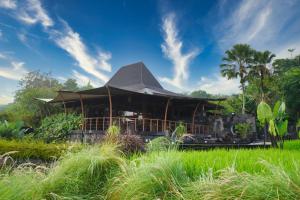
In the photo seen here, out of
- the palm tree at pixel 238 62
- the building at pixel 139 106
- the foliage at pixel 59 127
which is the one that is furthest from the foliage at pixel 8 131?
the palm tree at pixel 238 62

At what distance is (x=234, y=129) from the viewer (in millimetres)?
22500

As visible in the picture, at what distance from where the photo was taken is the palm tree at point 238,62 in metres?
33.6

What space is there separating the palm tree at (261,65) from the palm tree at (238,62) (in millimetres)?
638

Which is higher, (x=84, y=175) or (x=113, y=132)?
(x=113, y=132)

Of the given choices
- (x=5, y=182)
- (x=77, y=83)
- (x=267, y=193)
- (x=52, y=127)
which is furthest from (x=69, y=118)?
(x=77, y=83)

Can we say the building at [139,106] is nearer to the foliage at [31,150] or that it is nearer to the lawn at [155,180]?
the foliage at [31,150]

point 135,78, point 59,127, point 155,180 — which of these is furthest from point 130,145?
point 135,78

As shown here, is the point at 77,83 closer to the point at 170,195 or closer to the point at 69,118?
the point at 69,118

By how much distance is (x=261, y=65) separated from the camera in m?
33.9

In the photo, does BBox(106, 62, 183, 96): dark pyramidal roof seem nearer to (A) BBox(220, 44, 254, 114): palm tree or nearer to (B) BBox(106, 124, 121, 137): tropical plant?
(B) BBox(106, 124, 121, 137): tropical plant

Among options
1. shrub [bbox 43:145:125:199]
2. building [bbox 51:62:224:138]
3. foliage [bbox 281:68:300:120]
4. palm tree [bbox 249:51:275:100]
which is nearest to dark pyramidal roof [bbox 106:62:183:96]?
building [bbox 51:62:224:138]

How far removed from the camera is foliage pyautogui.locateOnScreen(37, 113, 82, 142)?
16523mm

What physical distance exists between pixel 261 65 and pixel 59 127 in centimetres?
2506

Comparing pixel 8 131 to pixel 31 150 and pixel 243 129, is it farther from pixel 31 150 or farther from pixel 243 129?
pixel 243 129
